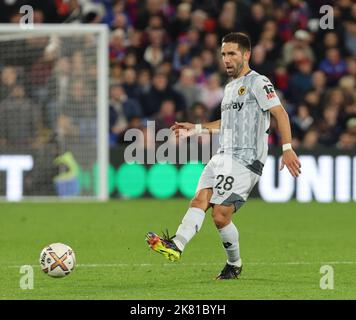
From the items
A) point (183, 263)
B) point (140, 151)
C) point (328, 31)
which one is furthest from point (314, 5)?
point (183, 263)

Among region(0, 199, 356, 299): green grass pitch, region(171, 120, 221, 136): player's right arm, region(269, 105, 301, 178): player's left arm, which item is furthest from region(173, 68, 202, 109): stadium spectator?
region(269, 105, 301, 178): player's left arm

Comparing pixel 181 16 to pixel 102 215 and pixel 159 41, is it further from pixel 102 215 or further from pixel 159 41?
pixel 102 215

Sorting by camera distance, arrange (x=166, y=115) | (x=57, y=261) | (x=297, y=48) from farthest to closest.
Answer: (x=297, y=48), (x=166, y=115), (x=57, y=261)

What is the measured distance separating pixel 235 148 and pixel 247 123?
22cm

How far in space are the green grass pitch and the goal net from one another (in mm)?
702

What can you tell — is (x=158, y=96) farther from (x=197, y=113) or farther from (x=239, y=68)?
(x=239, y=68)

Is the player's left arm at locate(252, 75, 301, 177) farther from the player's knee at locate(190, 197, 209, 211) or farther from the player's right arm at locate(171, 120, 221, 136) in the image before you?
the player's knee at locate(190, 197, 209, 211)

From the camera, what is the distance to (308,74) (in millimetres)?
20578

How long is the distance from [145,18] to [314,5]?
120 inches

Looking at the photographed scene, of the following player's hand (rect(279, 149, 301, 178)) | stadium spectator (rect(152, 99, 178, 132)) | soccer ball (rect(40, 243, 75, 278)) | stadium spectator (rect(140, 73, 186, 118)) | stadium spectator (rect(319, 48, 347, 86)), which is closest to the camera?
player's hand (rect(279, 149, 301, 178))

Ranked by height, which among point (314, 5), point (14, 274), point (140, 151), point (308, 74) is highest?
point (314, 5)

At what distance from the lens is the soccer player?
911cm

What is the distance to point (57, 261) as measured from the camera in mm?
9086

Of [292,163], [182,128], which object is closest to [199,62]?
[182,128]
